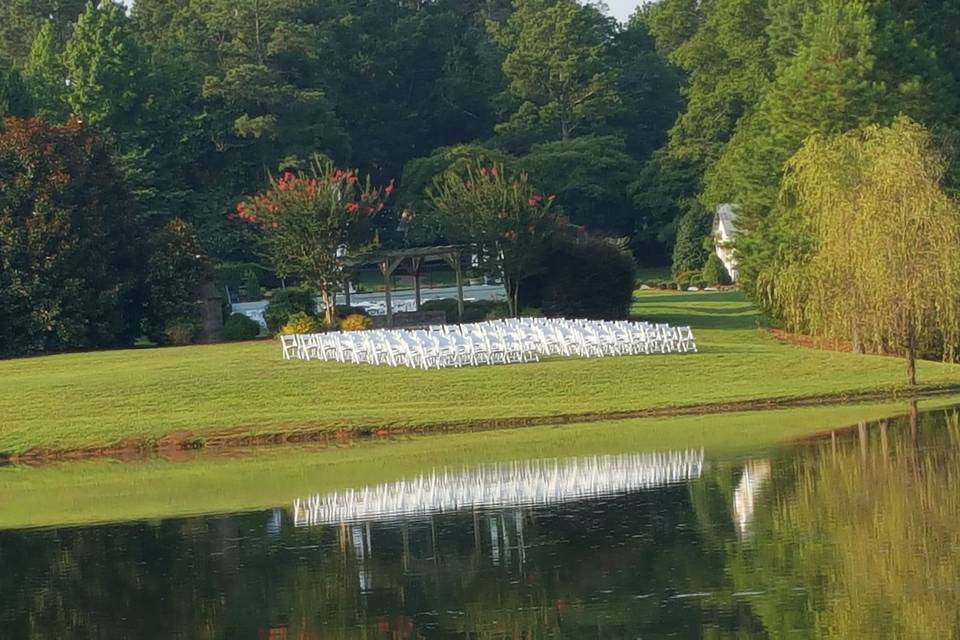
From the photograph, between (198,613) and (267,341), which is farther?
(267,341)

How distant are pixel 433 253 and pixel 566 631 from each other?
4086 cm

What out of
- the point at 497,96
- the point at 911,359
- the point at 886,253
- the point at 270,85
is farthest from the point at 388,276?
the point at 497,96

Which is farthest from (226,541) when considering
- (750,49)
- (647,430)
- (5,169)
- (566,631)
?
(750,49)

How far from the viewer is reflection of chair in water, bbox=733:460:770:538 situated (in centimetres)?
2089

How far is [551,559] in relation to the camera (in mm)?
19391

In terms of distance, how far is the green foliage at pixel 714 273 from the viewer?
83.6m

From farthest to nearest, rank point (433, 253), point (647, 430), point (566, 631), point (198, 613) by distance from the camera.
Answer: point (433, 253), point (647, 430), point (198, 613), point (566, 631)

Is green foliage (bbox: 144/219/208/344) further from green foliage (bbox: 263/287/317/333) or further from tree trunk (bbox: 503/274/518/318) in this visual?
tree trunk (bbox: 503/274/518/318)

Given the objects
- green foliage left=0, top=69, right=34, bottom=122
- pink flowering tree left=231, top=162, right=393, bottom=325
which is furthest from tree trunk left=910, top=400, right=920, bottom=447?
green foliage left=0, top=69, right=34, bottom=122

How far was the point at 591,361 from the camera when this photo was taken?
42312mm

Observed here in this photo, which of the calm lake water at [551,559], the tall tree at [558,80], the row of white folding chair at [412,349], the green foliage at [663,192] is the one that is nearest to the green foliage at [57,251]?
the row of white folding chair at [412,349]

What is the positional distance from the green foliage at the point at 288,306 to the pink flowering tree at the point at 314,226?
1.79 meters

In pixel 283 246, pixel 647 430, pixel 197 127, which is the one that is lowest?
pixel 647 430

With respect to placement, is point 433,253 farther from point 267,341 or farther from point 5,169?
point 5,169
